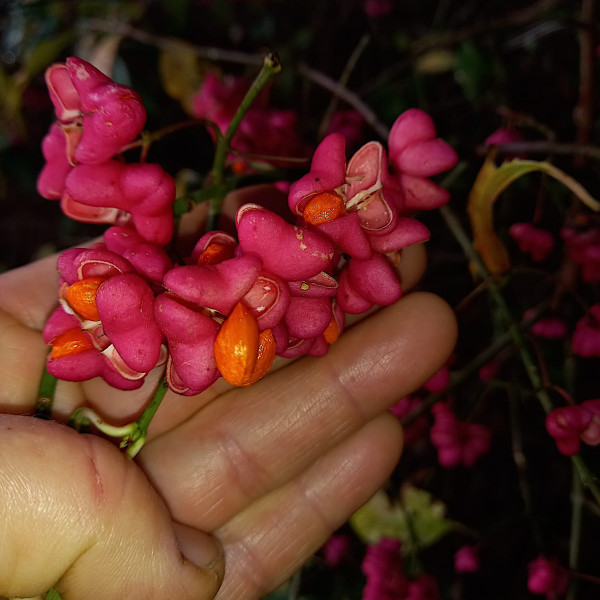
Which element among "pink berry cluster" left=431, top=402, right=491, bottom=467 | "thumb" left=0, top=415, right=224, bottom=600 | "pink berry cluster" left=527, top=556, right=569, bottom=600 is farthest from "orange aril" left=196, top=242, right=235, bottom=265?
"pink berry cluster" left=527, top=556, right=569, bottom=600

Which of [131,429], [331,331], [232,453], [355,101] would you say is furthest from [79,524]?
[355,101]

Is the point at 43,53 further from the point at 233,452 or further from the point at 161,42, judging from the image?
the point at 233,452

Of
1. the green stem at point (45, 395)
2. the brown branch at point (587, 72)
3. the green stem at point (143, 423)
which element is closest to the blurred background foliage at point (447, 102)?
the brown branch at point (587, 72)

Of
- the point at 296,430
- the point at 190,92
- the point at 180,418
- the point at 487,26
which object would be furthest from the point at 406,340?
the point at 190,92

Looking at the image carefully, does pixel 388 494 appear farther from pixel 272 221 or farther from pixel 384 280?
pixel 272 221

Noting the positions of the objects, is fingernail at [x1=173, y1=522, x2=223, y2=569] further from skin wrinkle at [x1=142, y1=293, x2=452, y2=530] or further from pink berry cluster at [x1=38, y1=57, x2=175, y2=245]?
pink berry cluster at [x1=38, y1=57, x2=175, y2=245]
